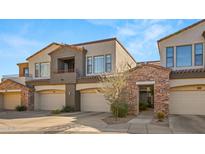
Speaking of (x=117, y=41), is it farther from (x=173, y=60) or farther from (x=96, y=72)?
(x=173, y=60)

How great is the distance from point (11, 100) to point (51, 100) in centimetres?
615

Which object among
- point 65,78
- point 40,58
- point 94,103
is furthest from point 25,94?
point 94,103

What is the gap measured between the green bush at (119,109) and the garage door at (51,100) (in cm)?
930

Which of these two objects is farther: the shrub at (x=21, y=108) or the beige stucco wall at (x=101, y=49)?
the shrub at (x=21, y=108)

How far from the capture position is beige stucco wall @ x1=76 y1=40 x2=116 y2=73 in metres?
21.9

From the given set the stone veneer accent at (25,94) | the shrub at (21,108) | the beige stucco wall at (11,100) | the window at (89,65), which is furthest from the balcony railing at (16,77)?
the window at (89,65)

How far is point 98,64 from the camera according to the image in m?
22.7

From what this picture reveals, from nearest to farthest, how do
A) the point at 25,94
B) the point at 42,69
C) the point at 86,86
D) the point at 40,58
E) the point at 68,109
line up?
1. the point at 68,109
2. the point at 86,86
3. the point at 25,94
4. the point at 42,69
5. the point at 40,58

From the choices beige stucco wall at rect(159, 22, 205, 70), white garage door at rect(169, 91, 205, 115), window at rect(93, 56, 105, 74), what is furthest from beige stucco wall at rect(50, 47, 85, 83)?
white garage door at rect(169, 91, 205, 115)

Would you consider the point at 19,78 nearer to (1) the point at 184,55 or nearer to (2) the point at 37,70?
(2) the point at 37,70

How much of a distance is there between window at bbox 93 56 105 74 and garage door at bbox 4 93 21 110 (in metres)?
10.8

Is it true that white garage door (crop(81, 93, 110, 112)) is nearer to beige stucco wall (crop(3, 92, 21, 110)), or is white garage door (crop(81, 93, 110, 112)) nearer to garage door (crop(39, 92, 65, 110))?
garage door (crop(39, 92, 65, 110))

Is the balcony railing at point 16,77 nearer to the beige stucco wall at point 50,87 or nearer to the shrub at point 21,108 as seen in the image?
the beige stucco wall at point 50,87

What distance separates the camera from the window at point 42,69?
25923mm
